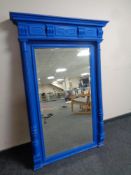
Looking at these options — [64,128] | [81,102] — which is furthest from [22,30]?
[64,128]

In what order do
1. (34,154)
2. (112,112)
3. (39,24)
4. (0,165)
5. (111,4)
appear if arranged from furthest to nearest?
(112,112)
(111,4)
(0,165)
(34,154)
(39,24)

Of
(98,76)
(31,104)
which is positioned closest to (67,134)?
(31,104)

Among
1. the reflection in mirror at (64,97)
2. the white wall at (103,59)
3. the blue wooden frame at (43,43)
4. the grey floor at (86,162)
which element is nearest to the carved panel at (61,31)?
the blue wooden frame at (43,43)

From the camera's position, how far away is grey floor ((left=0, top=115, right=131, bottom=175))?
178 cm

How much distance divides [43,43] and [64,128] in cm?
129

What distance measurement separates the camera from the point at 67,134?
220cm

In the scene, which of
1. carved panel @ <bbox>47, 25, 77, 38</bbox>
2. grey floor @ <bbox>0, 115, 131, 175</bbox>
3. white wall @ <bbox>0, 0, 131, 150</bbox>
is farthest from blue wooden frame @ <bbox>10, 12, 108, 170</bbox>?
white wall @ <bbox>0, 0, 131, 150</bbox>

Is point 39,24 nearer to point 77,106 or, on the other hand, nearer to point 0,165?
point 77,106

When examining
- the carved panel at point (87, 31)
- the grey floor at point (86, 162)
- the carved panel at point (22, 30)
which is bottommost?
the grey floor at point (86, 162)

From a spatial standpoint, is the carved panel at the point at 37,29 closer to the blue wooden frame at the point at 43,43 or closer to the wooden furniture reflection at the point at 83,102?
the blue wooden frame at the point at 43,43

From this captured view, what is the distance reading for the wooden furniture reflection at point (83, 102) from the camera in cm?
217

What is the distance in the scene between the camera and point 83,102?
2.25 meters

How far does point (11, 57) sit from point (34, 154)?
1.41 meters

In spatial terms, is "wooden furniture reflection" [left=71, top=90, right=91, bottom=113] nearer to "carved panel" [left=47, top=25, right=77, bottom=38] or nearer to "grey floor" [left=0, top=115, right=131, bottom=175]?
"grey floor" [left=0, top=115, right=131, bottom=175]
